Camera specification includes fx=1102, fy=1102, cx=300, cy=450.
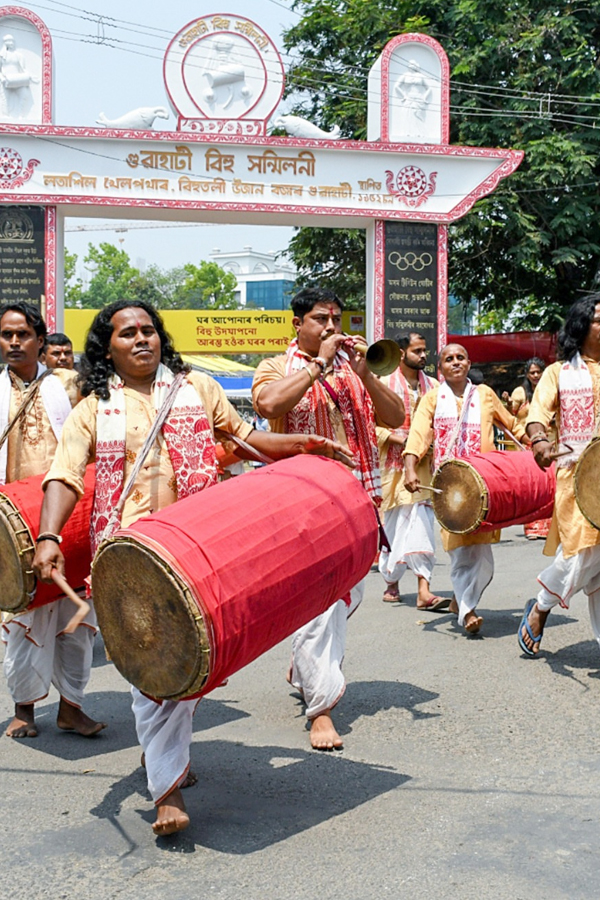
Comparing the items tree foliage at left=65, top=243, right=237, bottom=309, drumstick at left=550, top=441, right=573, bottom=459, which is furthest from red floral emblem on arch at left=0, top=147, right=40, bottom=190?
tree foliage at left=65, top=243, right=237, bottom=309

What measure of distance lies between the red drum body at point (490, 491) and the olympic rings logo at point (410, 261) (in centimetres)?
1148

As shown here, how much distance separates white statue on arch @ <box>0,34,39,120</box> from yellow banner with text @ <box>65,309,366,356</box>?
26.1ft

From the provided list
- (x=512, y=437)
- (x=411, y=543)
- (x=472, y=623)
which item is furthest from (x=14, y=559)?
(x=411, y=543)

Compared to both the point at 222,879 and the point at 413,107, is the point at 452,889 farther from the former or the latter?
the point at 413,107

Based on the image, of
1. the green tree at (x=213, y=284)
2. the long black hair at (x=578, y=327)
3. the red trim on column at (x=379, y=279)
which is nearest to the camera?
the long black hair at (x=578, y=327)

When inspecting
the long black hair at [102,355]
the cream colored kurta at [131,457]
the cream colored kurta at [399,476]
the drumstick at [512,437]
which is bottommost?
the cream colored kurta at [399,476]

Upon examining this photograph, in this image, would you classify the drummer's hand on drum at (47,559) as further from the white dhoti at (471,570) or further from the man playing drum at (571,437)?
the white dhoti at (471,570)

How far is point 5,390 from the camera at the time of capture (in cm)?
515

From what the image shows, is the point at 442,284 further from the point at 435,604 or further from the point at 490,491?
the point at 490,491

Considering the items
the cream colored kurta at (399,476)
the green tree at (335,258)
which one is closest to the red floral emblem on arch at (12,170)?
the green tree at (335,258)

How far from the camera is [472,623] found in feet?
21.2

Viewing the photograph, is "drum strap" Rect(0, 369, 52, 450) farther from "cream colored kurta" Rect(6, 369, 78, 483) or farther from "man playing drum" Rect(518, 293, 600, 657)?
"man playing drum" Rect(518, 293, 600, 657)

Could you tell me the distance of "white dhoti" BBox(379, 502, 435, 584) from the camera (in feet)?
25.3

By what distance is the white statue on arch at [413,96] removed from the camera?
18141 mm
